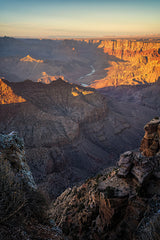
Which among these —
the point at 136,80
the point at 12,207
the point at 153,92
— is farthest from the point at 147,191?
the point at 136,80

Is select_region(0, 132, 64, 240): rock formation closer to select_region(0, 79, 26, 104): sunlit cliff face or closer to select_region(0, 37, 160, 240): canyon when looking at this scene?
select_region(0, 37, 160, 240): canyon

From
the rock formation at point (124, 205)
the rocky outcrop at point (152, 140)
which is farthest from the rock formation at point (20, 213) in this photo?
the rocky outcrop at point (152, 140)

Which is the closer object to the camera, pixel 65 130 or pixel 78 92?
pixel 65 130

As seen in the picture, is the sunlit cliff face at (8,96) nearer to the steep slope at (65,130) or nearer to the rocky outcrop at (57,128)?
the rocky outcrop at (57,128)


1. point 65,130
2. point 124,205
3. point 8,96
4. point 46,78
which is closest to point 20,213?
point 124,205

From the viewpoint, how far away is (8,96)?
205ft

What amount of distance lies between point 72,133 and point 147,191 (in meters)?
45.4

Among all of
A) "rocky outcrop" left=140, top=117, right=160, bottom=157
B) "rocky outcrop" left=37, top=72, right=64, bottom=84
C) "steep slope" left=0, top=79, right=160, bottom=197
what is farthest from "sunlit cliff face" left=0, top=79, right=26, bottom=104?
"rocky outcrop" left=37, top=72, right=64, bottom=84

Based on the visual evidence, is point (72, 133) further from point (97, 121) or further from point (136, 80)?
point (136, 80)

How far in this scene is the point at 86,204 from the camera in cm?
1741

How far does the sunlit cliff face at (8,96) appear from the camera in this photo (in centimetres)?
6129

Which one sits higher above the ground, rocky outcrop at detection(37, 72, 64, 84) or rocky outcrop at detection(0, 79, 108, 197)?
rocky outcrop at detection(37, 72, 64, 84)

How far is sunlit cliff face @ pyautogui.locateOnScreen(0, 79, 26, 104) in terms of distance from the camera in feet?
201

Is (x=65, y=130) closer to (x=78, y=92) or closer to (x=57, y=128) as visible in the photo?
(x=57, y=128)
